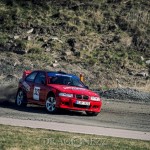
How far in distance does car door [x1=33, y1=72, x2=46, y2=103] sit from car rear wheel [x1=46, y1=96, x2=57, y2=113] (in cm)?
40

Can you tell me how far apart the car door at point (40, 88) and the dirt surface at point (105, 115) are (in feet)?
1.50

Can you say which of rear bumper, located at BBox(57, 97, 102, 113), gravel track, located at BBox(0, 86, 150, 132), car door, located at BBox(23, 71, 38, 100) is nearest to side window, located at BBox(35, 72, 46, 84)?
car door, located at BBox(23, 71, 38, 100)

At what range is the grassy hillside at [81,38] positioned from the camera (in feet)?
117

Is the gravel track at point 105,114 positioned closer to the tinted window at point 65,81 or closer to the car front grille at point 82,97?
the car front grille at point 82,97

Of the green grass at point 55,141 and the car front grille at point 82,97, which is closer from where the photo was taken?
the green grass at point 55,141

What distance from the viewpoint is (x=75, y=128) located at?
12977mm

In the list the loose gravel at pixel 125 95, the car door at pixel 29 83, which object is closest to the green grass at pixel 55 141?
the car door at pixel 29 83

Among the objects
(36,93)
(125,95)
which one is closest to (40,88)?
(36,93)

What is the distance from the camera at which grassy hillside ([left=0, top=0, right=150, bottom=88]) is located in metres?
35.8

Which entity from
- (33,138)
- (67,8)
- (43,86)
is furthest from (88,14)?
(33,138)

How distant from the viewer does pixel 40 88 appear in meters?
18.3

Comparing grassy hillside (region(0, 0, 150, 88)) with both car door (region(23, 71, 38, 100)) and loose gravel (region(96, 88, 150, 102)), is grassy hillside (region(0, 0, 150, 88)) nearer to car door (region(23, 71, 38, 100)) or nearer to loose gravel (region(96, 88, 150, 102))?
loose gravel (region(96, 88, 150, 102))

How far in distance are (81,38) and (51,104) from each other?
77.7 feet

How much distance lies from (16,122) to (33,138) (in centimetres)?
289
